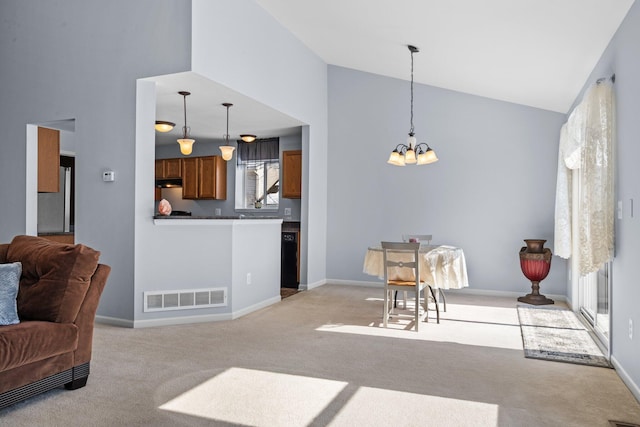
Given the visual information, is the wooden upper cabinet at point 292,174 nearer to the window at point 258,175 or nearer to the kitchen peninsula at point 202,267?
the window at point 258,175

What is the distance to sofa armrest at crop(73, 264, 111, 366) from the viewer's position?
9.02ft

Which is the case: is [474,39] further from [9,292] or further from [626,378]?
[9,292]

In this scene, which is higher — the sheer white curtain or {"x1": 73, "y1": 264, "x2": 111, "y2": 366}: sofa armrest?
the sheer white curtain

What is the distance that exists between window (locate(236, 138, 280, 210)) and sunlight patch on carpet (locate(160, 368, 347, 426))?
4897mm

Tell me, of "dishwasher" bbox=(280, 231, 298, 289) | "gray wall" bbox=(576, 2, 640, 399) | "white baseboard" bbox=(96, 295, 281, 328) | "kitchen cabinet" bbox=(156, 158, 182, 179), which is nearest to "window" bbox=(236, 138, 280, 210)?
"dishwasher" bbox=(280, 231, 298, 289)

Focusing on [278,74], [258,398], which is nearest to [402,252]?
[258,398]

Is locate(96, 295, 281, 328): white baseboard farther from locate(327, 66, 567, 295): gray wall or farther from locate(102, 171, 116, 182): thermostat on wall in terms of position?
locate(327, 66, 567, 295): gray wall

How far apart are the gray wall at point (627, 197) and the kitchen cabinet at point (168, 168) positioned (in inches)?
267

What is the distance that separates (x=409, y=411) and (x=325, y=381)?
0.65 metres

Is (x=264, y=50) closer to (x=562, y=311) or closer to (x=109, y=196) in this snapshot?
(x=109, y=196)

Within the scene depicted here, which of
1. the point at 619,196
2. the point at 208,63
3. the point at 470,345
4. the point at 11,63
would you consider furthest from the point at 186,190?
the point at 619,196

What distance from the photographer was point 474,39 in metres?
4.32

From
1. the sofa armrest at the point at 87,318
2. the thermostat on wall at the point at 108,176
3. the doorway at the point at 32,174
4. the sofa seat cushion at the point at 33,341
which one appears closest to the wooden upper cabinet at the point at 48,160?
the doorway at the point at 32,174

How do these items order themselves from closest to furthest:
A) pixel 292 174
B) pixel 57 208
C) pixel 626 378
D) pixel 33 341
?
pixel 33 341
pixel 626 378
pixel 57 208
pixel 292 174
